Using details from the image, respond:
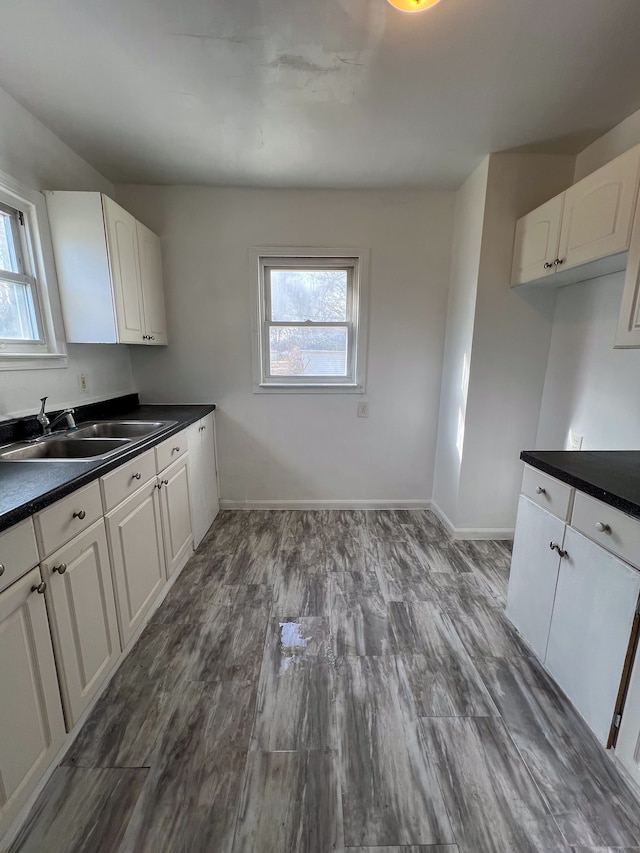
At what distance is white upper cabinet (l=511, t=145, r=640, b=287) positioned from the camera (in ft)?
4.66

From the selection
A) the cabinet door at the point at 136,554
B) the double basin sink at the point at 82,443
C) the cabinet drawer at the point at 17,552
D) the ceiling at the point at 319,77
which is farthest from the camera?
the double basin sink at the point at 82,443

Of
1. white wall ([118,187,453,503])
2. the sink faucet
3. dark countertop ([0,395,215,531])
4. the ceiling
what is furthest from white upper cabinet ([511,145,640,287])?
the sink faucet

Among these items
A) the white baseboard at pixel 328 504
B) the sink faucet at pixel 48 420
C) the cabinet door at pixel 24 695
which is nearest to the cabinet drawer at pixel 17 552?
the cabinet door at pixel 24 695

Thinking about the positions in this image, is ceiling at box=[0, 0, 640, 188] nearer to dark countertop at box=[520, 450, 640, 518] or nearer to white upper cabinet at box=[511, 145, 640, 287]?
white upper cabinet at box=[511, 145, 640, 287]

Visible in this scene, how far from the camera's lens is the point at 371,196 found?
2576 millimetres

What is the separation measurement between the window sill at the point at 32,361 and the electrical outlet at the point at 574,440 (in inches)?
126

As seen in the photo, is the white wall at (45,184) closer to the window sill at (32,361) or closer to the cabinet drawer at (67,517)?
the window sill at (32,361)

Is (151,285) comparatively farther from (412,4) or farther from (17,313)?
(412,4)

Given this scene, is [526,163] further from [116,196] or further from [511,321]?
[116,196]

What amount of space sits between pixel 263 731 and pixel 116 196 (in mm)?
3421

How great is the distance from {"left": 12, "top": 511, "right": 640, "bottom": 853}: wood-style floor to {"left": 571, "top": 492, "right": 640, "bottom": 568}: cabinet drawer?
29.4 inches

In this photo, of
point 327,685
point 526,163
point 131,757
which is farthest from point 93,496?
point 526,163

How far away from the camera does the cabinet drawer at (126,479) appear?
1359 millimetres

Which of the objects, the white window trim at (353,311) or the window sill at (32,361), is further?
the white window trim at (353,311)
